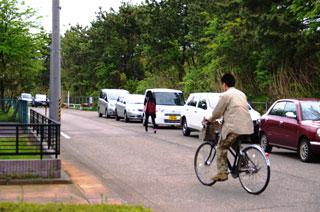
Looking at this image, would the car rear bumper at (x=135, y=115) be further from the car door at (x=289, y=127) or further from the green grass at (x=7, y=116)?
the car door at (x=289, y=127)

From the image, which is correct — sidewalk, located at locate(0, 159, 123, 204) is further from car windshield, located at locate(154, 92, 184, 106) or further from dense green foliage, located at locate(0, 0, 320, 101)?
car windshield, located at locate(154, 92, 184, 106)

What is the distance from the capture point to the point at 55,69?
14.4 m

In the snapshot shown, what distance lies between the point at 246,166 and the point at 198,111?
1194 cm

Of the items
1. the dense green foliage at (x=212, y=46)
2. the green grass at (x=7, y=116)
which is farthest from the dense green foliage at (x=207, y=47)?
the green grass at (x=7, y=116)

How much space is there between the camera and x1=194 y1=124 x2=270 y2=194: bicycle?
9.05 meters

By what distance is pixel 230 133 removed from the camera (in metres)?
9.32

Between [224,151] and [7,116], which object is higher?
[7,116]

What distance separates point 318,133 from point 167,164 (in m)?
3.79

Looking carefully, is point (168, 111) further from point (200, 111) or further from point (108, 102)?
point (108, 102)

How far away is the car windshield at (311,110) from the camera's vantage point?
1445 cm

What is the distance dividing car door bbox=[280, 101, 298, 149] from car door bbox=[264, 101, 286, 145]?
0.18m

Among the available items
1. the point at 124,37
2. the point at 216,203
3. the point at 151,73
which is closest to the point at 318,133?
the point at 216,203

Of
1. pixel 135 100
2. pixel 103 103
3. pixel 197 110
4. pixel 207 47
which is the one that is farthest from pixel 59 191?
pixel 103 103

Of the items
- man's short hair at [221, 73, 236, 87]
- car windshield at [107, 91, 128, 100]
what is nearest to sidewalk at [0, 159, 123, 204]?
man's short hair at [221, 73, 236, 87]
